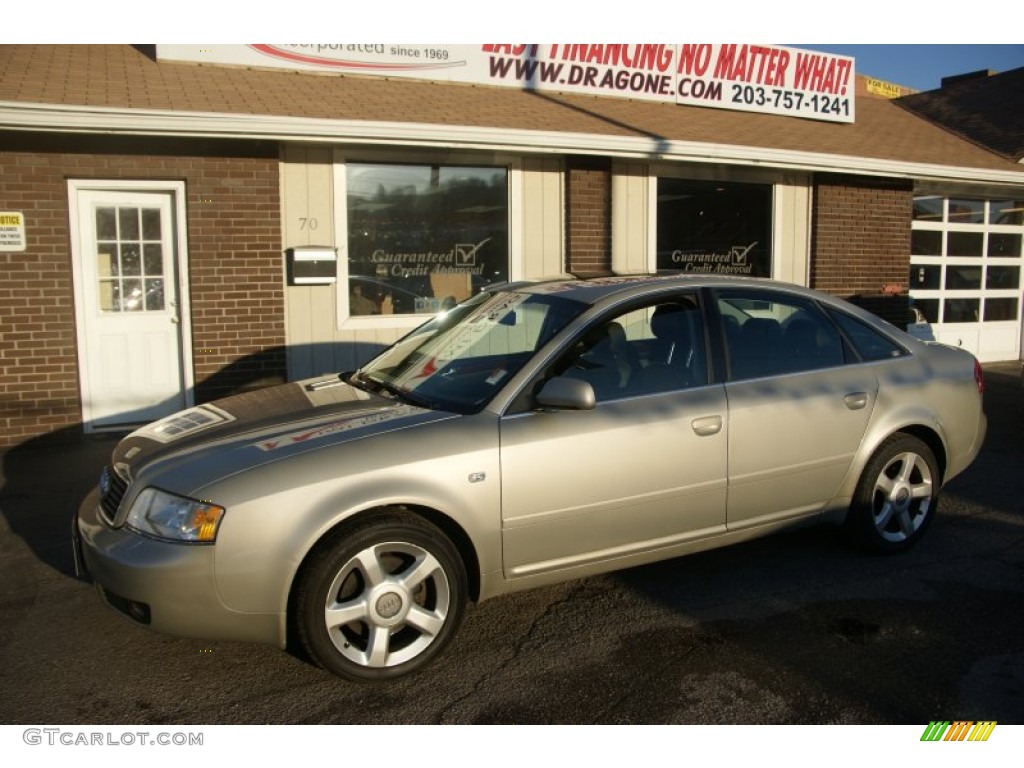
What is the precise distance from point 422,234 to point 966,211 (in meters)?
8.23

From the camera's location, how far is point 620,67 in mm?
10570

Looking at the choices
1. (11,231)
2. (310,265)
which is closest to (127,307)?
(11,231)

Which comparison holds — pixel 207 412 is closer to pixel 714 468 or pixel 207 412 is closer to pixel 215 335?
pixel 714 468

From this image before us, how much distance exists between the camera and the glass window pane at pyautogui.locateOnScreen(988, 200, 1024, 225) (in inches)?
505

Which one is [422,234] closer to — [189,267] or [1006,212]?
[189,267]

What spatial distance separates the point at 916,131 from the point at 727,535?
1073cm

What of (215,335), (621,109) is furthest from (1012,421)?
(215,335)

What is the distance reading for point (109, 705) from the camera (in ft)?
11.2

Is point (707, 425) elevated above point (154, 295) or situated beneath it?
situated beneath

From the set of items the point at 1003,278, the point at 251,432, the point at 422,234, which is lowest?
the point at 251,432

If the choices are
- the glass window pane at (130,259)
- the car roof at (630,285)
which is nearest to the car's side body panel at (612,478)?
the car roof at (630,285)

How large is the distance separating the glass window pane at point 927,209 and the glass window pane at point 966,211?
259mm
